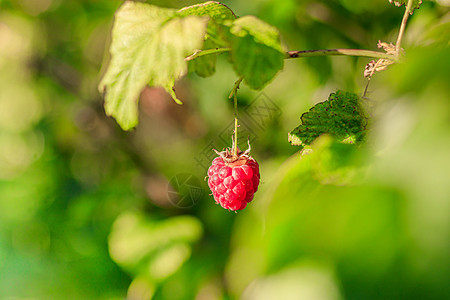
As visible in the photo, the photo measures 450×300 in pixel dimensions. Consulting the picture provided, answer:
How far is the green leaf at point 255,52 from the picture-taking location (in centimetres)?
43

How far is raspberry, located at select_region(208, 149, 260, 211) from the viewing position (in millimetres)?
685

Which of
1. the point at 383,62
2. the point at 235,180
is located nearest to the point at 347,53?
the point at 383,62

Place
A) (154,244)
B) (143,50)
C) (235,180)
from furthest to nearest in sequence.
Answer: (154,244) → (235,180) → (143,50)

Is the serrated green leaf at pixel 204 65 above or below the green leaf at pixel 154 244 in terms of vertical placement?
above

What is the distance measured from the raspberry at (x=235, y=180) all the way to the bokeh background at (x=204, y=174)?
55 millimetres

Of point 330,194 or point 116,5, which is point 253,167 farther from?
point 116,5

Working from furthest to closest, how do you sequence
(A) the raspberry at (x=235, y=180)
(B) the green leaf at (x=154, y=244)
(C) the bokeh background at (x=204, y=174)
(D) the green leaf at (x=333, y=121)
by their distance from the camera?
(B) the green leaf at (x=154, y=244) → (A) the raspberry at (x=235, y=180) → (D) the green leaf at (x=333, y=121) → (C) the bokeh background at (x=204, y=174)

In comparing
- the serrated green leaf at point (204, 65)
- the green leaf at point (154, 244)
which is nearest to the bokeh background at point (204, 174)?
the green leaf at point (154, 244)

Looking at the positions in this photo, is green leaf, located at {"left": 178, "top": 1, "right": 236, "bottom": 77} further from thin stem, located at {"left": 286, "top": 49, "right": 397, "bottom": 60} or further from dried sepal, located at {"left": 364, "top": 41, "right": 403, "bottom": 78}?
dried sepal, located at {"left": 364, "top": 41, "right": 403, "bottom": 78}

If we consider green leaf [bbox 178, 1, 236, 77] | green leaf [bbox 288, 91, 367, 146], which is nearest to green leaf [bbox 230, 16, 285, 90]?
green leaf [bbox 178, 1, 236, 77]

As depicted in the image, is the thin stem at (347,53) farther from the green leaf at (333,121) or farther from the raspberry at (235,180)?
the raspberry at (235,180)

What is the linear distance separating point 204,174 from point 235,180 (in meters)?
0.86

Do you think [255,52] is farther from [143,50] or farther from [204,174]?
[204,174]

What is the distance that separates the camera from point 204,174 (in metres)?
1.54
